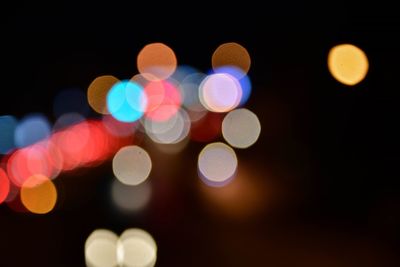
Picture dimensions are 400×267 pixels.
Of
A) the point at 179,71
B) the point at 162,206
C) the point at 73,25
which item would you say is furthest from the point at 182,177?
the point at 73,25

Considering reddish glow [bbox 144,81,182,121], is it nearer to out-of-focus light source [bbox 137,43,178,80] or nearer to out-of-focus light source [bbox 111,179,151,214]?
out-of-focus light source [bbox 137,43,178,80]

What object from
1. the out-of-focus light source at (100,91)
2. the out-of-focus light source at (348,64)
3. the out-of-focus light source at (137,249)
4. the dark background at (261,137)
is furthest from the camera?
the out-of-focus light source at (100,91)

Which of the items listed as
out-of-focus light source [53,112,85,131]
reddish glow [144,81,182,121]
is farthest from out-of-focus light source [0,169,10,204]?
reddish glow [144,81,182,121]

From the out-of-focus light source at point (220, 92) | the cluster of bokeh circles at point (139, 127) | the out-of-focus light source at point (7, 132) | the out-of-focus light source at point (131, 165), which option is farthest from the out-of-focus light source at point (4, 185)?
the out-of-focus light source at point (220, 92)

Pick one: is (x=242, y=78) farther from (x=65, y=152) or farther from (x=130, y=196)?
(x=65, y=152)

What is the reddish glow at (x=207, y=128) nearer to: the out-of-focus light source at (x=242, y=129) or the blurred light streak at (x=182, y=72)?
the out-of-focus light source at (x=242, y=129)

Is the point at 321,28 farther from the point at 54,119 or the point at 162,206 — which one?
the point at 54,119

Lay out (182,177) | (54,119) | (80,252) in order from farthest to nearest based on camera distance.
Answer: (54,119) → (182,177) → (80,252)
